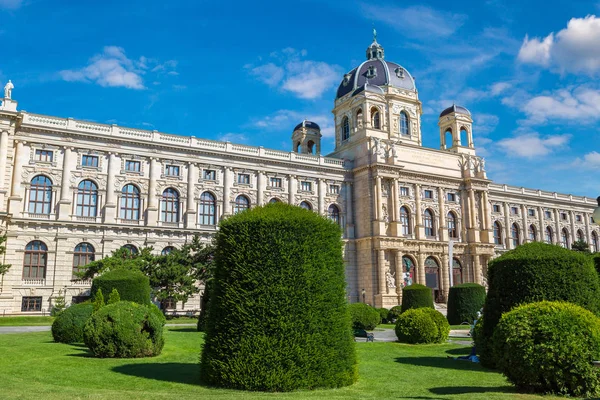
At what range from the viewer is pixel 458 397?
11.2 meters

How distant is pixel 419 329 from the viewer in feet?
79.3

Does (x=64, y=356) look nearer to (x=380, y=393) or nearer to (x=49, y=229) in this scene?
(x=380, y=393)

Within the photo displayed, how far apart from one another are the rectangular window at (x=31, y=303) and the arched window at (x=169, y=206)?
12.6 m

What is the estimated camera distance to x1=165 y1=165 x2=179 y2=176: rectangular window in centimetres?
4991

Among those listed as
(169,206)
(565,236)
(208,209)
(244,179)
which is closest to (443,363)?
(169,206)

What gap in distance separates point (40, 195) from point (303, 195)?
26242 millimetres

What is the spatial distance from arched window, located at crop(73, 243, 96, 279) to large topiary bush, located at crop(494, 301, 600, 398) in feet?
129

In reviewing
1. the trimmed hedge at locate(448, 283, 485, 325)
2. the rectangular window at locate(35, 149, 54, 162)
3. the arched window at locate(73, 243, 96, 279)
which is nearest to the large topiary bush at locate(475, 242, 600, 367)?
the trimmed hedge at locate(448, 283, 485, 325)

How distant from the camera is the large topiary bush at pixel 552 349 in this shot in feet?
36.1

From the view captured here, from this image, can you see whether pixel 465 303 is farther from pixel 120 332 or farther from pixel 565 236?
pixel 565 236

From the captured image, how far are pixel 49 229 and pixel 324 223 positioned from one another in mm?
37248

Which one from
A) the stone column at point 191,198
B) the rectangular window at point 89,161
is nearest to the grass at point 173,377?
the rectangular window at point 89,161

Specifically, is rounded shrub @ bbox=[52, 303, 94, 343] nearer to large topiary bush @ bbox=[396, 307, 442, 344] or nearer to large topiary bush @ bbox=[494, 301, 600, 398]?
large topiary bush @ bbox=[396, 307, 442, 344]

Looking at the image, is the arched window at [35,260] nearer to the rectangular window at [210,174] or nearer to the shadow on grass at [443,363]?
the rectangular window at [210,174]
